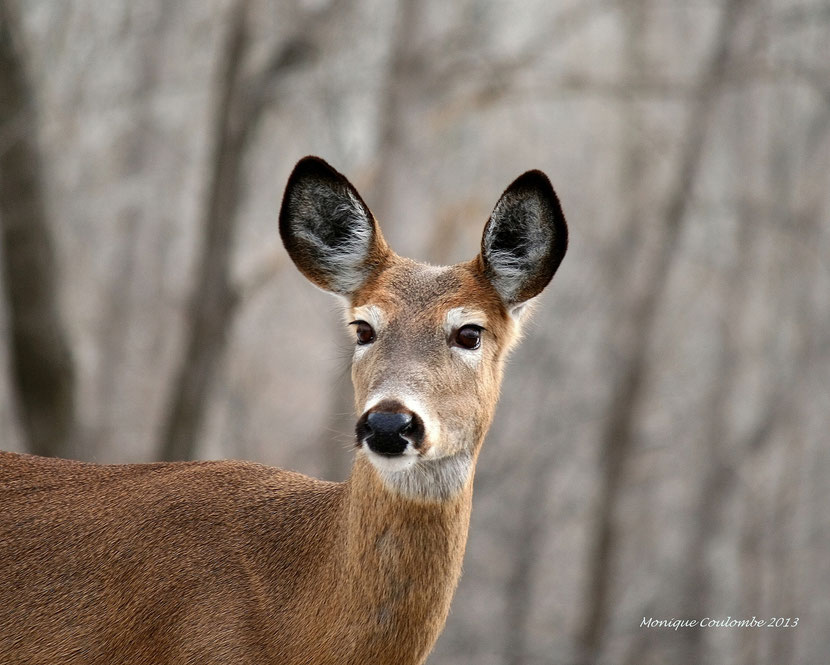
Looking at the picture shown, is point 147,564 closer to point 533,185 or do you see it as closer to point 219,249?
point 533,185

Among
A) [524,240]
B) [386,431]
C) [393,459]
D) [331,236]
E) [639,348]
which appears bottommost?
[639,348]

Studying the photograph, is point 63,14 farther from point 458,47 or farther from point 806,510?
point 806,510

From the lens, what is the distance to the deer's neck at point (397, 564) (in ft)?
15.4

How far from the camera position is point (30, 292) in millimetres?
10320

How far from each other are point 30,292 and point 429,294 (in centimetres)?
619

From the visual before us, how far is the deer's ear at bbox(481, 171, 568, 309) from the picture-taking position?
5133 millimetres

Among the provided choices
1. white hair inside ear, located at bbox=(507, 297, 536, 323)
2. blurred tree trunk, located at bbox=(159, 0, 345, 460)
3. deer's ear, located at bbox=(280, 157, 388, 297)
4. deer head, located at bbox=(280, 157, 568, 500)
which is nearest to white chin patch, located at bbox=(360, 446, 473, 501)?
deer head, located at bbox=(280, 157, 568, 500)

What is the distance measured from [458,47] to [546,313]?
11.9 meters

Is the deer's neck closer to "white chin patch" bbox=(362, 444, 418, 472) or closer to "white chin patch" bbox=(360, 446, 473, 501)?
"white chin patch" bbox=(360, 446, 473, 501)

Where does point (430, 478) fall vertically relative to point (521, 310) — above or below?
below

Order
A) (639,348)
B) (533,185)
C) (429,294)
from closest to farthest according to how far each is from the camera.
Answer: (533,185) < (429,294) < (639,348)

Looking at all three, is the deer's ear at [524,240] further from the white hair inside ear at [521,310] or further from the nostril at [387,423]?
the nostril at [387,423]

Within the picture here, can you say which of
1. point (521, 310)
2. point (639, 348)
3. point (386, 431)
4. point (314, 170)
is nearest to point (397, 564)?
point (386, 431)

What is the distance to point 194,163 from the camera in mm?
22312
